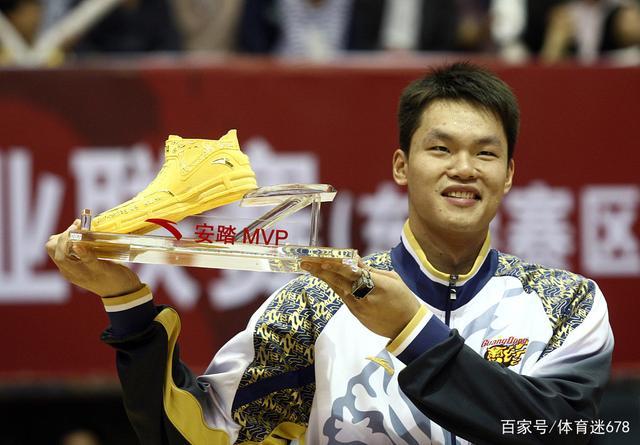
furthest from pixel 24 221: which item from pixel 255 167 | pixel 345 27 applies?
pixel 345 27

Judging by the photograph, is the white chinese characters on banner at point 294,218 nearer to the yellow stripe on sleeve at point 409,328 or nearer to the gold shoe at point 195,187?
the gold shoe at point 195,187

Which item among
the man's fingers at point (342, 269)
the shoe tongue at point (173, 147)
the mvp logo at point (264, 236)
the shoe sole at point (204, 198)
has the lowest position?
the man's fingers at point (342, 269)

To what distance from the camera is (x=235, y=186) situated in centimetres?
262

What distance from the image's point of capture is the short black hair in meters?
2.84

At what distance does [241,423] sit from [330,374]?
0.23 meters

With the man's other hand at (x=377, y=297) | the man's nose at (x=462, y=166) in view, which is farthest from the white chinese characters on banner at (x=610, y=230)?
the man's other hand at (x=377, y=297)

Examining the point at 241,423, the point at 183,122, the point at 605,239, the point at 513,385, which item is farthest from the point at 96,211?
the point at 513,385

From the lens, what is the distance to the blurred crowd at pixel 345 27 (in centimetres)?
637

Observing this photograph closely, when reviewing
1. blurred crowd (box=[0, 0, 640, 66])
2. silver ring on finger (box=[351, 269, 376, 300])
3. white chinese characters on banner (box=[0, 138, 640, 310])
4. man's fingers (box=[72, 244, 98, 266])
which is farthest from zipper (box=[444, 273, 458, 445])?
blurred crowd (box=[0, 0, 640, 66])

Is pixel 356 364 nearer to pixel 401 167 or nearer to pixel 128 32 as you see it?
pixel 401 167

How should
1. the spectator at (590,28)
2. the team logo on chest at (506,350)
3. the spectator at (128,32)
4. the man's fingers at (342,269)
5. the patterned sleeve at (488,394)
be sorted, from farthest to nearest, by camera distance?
1. the spectator at (590,28)
2. the spectator at (128,32)
3. the team logo on chest at (506,350)
4. the patterned sleeve at (488,394)
5. the man's fingers at (342,269)

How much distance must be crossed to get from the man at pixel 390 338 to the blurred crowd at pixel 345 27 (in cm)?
352

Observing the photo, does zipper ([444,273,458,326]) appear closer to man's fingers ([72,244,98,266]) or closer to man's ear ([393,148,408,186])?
man's ear ([393,148,408,186])

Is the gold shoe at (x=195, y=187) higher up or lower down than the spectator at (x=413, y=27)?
lower down
